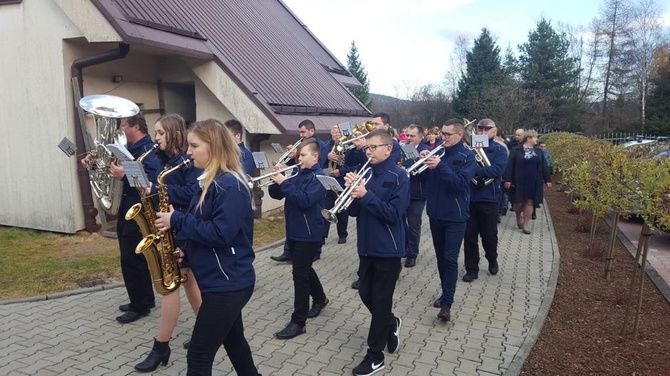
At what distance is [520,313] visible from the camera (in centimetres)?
576

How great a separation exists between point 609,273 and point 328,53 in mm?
14495

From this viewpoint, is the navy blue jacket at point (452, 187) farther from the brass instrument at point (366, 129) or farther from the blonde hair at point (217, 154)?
the blonde hair at point (217, 154)

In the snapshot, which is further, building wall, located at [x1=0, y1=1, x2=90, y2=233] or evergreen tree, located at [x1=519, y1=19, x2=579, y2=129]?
evergreen tree, located at [x1=519, y1=19, x2=579, y2=129]

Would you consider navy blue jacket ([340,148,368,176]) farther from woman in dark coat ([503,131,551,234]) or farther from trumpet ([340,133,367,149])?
woman in dark coat ([503,131,551,234])

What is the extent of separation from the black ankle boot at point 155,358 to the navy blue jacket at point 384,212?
6.11 feet

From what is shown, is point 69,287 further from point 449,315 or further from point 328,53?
point 328,53

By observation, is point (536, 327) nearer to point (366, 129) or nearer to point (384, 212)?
point (384, 212)

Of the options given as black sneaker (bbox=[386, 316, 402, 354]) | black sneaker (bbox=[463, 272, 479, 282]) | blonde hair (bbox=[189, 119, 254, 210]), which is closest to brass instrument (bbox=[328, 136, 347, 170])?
black sneaker (bbox=[463, 272, 479, 282])

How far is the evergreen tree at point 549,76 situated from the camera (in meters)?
37.4

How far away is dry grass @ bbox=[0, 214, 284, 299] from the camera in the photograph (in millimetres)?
6633

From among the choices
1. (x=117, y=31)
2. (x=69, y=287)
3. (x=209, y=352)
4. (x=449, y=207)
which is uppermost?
(x=117, y=31)

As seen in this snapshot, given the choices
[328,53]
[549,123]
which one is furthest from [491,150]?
[549,123]

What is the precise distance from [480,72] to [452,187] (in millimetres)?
35985

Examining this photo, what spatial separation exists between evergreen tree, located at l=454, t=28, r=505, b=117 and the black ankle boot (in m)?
36.1
